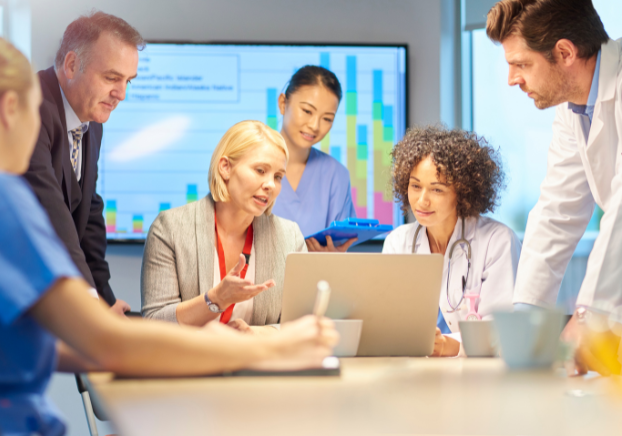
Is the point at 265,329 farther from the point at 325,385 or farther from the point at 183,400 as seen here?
the point at 183,400

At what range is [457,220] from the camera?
2.21 meters

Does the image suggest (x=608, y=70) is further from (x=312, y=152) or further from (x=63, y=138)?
(x=63, y=138)

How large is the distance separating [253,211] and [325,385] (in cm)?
113

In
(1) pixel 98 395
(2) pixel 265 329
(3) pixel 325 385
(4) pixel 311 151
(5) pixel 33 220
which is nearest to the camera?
(5) pixel 33 220

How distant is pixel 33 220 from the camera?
2.01 ft

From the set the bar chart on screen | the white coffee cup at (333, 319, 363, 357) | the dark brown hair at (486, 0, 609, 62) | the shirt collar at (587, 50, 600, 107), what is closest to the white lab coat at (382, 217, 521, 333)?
the shirt collar at (587, 50, 600, 107)

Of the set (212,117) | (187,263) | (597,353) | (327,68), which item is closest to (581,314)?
(597,353)

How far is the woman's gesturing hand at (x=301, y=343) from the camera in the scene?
736 millimetres

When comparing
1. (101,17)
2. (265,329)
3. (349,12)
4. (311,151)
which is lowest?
(265,329)

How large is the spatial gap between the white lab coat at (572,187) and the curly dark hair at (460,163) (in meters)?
0.22

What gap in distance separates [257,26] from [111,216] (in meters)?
1.30

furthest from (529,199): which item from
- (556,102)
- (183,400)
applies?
(183,400)

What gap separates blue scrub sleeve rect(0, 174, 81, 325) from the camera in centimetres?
59

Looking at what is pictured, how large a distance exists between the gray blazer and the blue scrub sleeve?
49.3 inches
